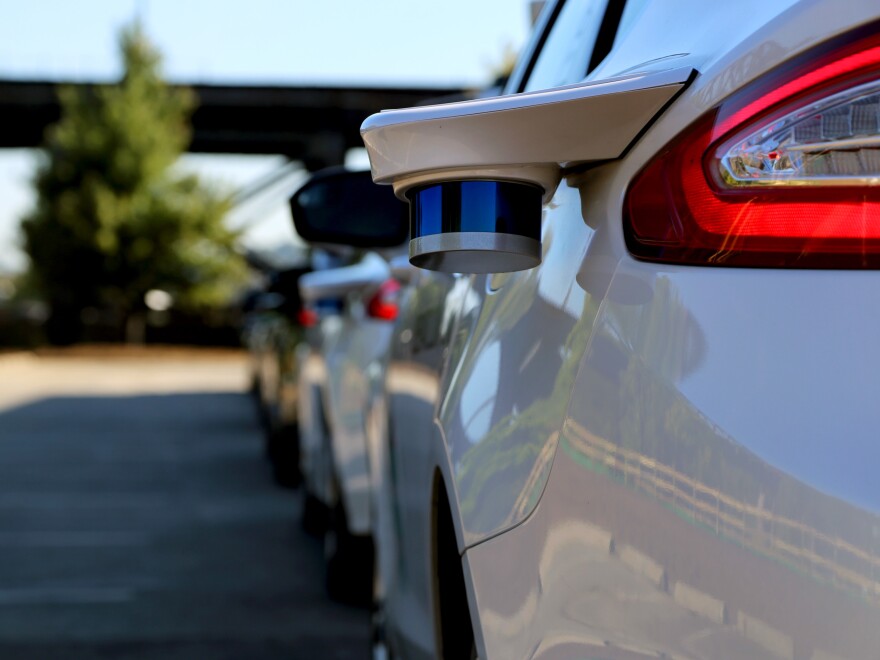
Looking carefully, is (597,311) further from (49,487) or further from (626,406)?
→ (49,487)

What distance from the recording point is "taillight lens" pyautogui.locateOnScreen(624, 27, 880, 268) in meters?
1.25

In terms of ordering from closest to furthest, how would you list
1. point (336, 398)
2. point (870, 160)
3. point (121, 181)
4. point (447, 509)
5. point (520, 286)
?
point (870, 160)
point (520, 286)
point (447, 509)
point (336, 398)
point (121, 181)

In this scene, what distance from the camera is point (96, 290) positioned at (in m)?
35.5

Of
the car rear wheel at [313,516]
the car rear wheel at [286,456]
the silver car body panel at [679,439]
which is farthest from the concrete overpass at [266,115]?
the silver car body panel at [679,439]

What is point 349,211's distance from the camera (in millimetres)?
3332

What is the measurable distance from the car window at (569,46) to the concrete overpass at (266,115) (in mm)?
26476

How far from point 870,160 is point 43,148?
1414 inches

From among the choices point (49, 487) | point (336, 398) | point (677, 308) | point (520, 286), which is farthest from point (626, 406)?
point (49, 487)

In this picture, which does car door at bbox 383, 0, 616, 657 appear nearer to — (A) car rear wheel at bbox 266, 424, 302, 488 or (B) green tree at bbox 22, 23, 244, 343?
(A) car rear wheel at bbox 266, 424, 302, 488

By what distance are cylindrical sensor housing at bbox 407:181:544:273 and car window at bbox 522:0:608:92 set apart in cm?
57

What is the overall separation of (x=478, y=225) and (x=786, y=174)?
383mm

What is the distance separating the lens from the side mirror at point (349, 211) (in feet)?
10.7

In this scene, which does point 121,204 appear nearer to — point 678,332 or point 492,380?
point 492,380

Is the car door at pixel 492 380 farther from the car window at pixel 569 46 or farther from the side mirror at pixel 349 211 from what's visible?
the side mirror at pixel 349 211
